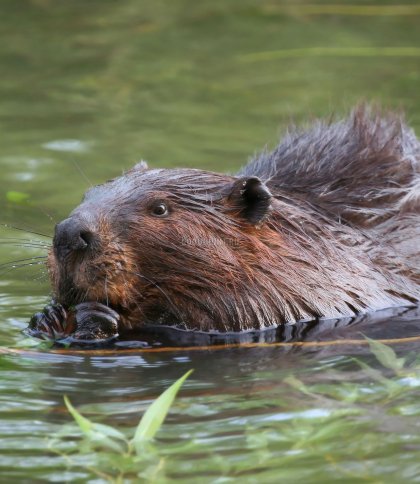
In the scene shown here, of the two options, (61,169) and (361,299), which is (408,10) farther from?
(361,299)

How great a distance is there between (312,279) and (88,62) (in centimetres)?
604

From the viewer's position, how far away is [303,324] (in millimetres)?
5590

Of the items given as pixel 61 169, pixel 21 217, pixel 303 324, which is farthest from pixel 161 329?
pixel 61 169

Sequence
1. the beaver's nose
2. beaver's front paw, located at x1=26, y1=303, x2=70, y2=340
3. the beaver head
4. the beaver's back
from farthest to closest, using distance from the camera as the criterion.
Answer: the beaver's back → beaver's front paw, located at x1=26, y1=303, x2=70, y2=340 → the beaver head → the beaver's nose

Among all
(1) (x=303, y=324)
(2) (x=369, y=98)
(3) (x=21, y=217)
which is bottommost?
(1) (x=303, y=324)

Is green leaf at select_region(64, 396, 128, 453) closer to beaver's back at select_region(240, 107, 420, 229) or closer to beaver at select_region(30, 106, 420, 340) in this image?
beaver at select_region(30, 106, 420, 340)

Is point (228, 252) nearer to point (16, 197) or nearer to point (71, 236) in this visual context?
point (71, 236)

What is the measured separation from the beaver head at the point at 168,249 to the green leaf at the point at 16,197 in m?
2.22

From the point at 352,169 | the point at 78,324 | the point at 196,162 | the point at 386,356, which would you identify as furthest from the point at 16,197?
the point at 386,356

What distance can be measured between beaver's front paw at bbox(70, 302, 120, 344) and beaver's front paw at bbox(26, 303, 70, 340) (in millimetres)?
45

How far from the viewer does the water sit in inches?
159

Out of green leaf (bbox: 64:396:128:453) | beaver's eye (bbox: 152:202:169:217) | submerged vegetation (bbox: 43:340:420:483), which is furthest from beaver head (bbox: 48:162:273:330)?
green leaf (bbox: 64:396:128:453)

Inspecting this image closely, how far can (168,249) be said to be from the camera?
17.4 feet

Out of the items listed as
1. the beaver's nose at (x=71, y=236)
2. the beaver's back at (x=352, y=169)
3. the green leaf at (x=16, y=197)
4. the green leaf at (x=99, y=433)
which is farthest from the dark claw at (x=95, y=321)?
the green leaf at (x=16, y=197)
